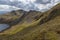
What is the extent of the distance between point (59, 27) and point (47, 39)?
1390 inches

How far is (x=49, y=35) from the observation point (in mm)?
143375

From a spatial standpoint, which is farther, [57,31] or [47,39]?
[57,31]

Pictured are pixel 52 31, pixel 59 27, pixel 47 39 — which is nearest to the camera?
pixel 47 39

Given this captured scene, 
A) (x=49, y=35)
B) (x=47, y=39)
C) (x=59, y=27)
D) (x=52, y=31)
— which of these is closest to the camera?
(x=47, y=39)

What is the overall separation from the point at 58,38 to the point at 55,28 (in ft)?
96.0

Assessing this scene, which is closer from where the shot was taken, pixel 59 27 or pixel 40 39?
pixel 40 39

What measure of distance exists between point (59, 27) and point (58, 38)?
32286mm

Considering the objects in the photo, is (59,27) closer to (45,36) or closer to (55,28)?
(55,28)

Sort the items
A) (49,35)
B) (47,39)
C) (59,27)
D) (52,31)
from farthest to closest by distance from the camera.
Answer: (59,27), (52,31), (49,35), (47,39)

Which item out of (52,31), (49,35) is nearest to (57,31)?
(52,31)

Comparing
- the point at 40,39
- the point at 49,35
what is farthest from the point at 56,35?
the point at 40,39

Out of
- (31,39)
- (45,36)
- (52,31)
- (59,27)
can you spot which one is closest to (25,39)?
(31,39)

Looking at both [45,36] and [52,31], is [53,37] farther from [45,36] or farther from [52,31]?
[52,31]

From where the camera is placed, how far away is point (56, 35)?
14688 centimetres
